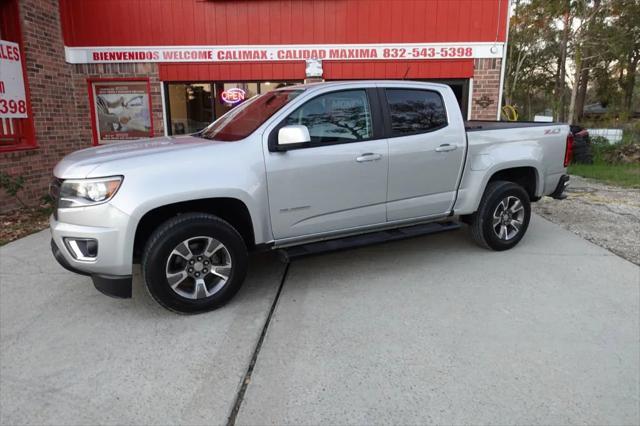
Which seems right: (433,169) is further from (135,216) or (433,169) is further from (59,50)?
(59,50)

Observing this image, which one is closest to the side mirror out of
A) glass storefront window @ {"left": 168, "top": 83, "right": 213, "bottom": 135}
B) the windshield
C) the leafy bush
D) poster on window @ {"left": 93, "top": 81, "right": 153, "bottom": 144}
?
the windshield

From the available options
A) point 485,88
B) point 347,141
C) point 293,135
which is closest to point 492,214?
point 347,141

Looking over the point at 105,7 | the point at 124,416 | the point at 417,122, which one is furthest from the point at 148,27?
the point at 124,416

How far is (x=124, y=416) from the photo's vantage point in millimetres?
2514

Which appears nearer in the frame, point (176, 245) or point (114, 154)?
point (176, 245)

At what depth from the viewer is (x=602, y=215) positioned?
6.83m

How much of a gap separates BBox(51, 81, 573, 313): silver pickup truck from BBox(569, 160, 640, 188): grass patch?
18.3ft

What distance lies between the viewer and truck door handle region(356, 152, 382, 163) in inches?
162

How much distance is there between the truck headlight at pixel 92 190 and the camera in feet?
10.8

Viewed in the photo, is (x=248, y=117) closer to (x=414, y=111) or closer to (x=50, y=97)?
(x=414, y=111)

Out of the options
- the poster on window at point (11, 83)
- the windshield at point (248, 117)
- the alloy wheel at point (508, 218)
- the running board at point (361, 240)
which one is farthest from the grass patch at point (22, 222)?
the alloy wheel at point (508, 218)

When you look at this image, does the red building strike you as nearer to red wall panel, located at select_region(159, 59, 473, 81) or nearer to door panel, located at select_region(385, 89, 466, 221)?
red wall panel, located at select_region(159, 59, 473, 81)

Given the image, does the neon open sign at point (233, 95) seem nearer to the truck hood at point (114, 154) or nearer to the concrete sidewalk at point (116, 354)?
the truck hood at point (114, 154)

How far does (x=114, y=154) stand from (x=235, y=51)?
6428 millimetres
